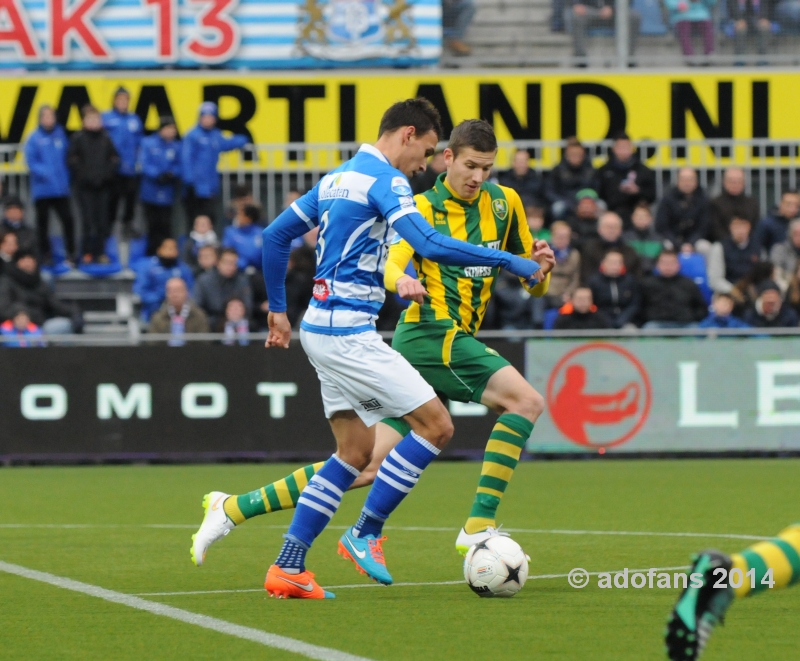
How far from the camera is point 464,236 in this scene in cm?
789

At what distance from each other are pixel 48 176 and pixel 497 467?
482 inches

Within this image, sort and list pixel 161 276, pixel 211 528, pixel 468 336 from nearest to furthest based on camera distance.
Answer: pixel 211 528, pixel 468 336, pixel 161 276

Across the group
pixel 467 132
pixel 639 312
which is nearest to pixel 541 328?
pixel 639 312

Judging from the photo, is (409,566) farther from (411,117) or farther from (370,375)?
(411,117)

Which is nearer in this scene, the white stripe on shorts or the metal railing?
the white stripe on shorts

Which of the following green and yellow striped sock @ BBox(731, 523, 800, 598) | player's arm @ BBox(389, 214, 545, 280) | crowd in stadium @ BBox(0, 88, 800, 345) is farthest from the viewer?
crowd in stadium @ BBox(0, 88, 800, 345)

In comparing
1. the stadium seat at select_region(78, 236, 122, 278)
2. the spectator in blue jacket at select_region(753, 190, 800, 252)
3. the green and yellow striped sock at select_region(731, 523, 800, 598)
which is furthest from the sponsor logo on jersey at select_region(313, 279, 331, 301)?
the stadium seat at select_region(78, 236, 122, 278)

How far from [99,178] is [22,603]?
12.2 meters

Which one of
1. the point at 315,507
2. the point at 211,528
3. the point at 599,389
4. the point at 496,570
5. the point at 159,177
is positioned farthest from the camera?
the point at 159,177

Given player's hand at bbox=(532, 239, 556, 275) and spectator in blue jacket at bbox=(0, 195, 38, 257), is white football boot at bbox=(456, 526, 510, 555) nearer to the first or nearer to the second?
player's hand at bbox=(532, 239, 556, 275)

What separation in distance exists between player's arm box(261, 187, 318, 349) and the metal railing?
12.6 meters

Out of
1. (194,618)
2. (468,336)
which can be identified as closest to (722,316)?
(468,336)

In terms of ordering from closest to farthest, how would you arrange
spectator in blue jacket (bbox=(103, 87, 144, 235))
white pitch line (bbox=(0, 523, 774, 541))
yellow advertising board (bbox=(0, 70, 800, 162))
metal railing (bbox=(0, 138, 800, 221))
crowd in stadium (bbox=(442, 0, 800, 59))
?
white pitch line (bbox=(0, 523, 774, 541)), spectator in blue jacket (bbox=(103, 87, 144, 235)), metal railing (bbox=(0, 138, 800, 221)), yellow advertising board (bbox=(0, 70, 800, 162)), crowd in stadium (bbox=(442, 0, 800, 59))

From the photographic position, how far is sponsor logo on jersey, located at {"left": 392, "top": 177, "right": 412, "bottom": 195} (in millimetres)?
6699
